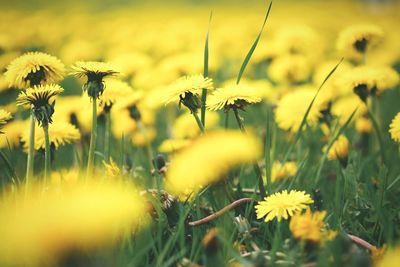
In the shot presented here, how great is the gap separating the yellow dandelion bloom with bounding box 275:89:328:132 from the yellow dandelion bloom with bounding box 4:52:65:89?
718mm

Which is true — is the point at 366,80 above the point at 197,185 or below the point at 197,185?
above

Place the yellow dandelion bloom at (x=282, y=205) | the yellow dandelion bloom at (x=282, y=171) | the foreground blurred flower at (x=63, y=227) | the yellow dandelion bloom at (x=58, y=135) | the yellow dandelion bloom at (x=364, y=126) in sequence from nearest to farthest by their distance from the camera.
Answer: the foreground blurred flower at (x=63, y=227) < the yellow dandelion bloom at (x=282, y=205) < the yellow dandelion bloom at (x=58, y=135) < the yellow dandelion bloom at (x=282, y=171) < the yellow dandelion bloom at (x=364, y=126)

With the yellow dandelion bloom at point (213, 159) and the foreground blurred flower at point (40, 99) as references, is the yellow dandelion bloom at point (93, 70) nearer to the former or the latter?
the foreground blurred flower at point (40, 99)

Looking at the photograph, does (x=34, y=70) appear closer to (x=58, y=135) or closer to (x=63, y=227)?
(x=58, y=135)

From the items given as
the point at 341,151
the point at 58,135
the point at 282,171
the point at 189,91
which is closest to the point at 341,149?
the point at 341,151

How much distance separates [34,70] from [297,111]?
2.71 feet

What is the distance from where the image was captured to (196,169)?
2.36 feet

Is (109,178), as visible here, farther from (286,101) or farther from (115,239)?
(286,101)

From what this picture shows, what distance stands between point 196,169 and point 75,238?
256mm

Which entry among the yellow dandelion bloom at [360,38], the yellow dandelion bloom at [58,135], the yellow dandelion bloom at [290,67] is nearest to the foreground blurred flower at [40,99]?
the yellow dandelion bloom at [58,135]

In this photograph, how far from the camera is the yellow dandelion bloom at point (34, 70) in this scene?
1.06m

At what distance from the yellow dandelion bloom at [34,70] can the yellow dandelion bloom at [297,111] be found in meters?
0.72

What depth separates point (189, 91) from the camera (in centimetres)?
102

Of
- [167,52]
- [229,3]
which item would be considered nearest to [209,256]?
[167,52]
